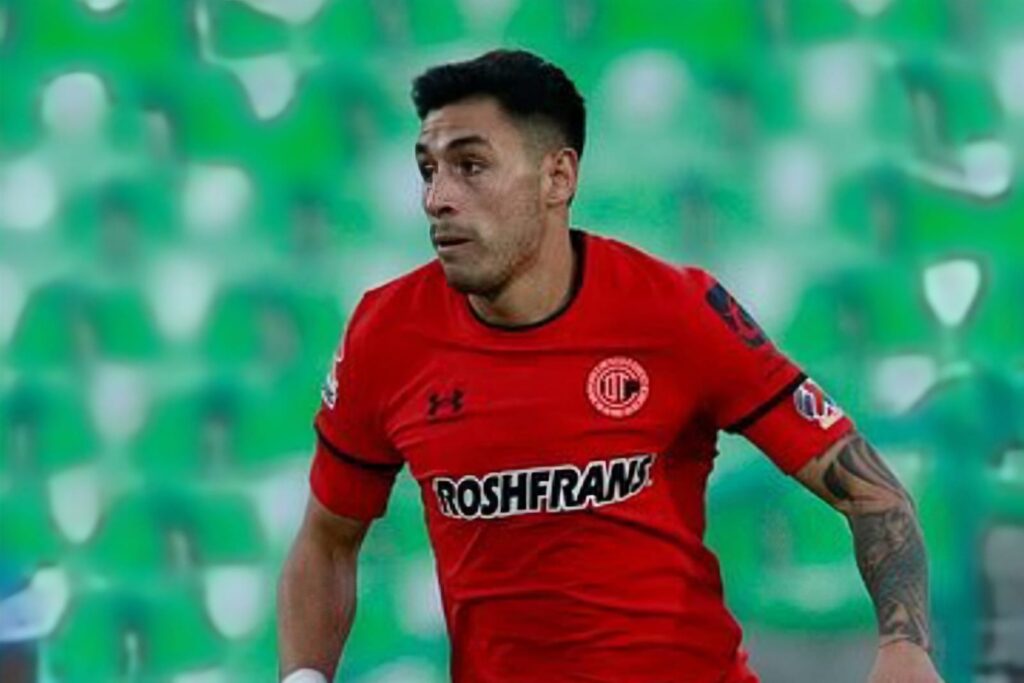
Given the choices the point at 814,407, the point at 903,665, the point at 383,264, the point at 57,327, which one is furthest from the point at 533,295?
the point at 57,327

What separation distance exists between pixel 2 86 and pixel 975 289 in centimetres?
164

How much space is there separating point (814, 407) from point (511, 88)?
1.84ft

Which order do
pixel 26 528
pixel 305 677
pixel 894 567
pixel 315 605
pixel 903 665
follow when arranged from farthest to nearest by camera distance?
pixel 26 528 < pixel 315 605 < pixel 305 677 < pixel 894 567 < pixel 903 665

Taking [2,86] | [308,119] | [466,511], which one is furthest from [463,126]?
[2,86]

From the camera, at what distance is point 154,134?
3.96 meters

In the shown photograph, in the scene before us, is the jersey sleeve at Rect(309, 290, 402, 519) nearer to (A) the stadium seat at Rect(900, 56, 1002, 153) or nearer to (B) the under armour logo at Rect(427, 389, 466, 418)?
(B) the under armour logo at Rect(427, 389, 466, 418)

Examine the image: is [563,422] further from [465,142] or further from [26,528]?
[26,528]

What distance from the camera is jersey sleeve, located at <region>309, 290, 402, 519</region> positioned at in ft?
10.1

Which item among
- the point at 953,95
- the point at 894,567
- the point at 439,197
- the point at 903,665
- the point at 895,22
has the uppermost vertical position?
the point at 895,22

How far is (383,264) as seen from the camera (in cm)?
391

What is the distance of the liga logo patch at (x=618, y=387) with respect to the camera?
2973 millimetres

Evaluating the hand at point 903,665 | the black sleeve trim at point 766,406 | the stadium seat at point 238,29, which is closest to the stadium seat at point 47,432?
the stadium seat at point 238,29

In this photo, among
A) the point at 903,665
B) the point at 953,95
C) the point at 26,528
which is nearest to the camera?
the point at 903,665

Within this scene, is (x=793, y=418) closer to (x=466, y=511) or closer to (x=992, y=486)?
(x=466, y=511)
